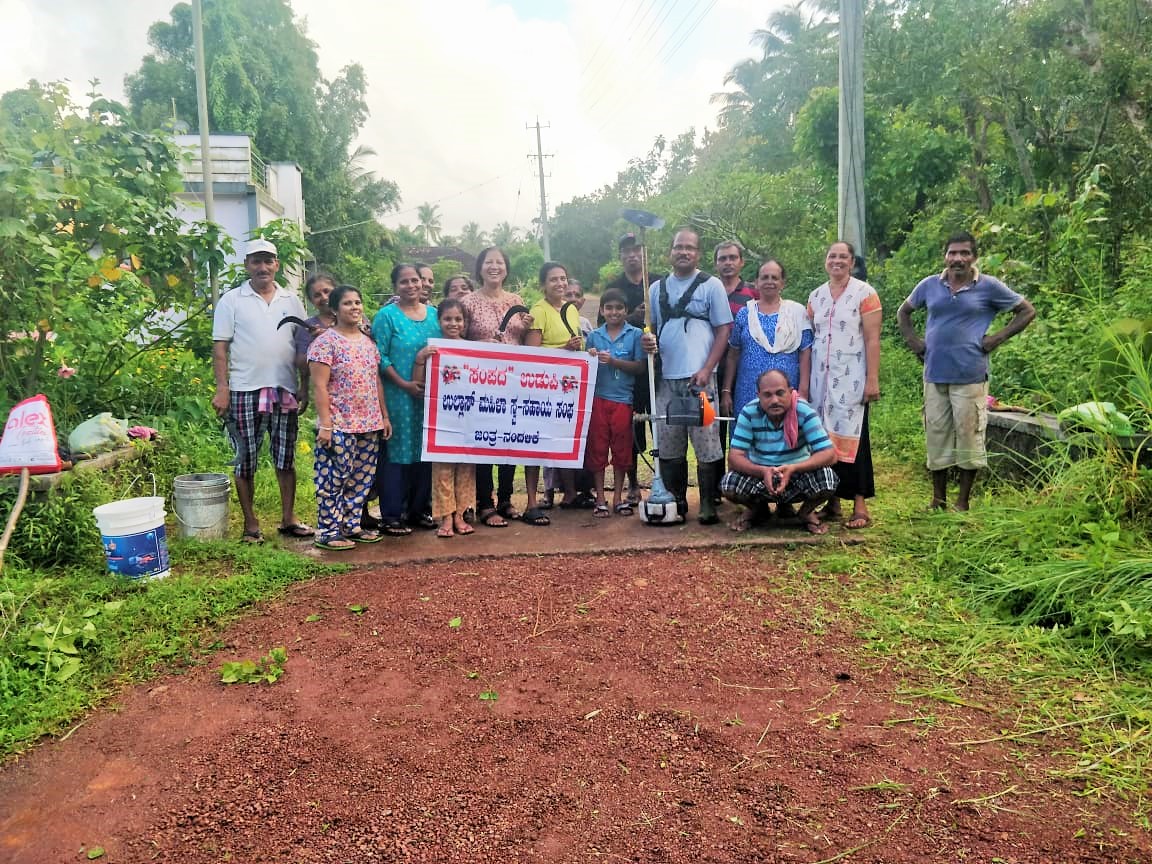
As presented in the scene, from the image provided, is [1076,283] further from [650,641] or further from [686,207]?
[686,207]

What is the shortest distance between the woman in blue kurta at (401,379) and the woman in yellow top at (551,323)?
691 mm

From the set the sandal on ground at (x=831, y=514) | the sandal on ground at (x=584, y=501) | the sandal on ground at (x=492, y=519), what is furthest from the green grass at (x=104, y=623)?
the sandal on ground at (x=831, y=514)

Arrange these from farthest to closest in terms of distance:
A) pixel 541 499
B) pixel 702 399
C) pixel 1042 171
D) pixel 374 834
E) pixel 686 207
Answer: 1. pixel 686 207
2. pixel 1042 171
3. pixel 541 499
4. pixel 702 399
5. pixel 374 834

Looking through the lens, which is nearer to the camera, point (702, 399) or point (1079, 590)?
point (1079, 590)

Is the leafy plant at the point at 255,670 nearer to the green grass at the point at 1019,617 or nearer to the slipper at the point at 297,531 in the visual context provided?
the slipper at the point at 297,531

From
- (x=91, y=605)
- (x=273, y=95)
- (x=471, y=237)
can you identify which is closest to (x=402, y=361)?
(x=91, y=605)

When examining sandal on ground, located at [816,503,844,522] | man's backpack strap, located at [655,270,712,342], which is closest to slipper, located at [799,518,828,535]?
sandal on ground, located at [816,503,844,522]

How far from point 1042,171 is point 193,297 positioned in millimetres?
8952

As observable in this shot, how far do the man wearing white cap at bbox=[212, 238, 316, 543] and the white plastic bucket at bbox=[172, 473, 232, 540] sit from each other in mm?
147

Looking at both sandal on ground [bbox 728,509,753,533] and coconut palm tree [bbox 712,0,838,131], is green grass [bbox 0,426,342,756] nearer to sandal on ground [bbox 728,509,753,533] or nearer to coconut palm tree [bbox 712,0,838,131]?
sandal on ground [bbox 728,509,753,533]

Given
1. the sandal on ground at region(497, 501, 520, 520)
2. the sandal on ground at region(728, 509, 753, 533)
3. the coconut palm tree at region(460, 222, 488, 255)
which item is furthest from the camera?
the coconut palm tree at region(460, 222, 488, 255)

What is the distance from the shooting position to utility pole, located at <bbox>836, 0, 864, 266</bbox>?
7.33 m

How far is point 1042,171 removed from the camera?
8891mm

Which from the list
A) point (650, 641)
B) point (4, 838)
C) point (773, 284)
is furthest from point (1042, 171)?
point (4, 838)
